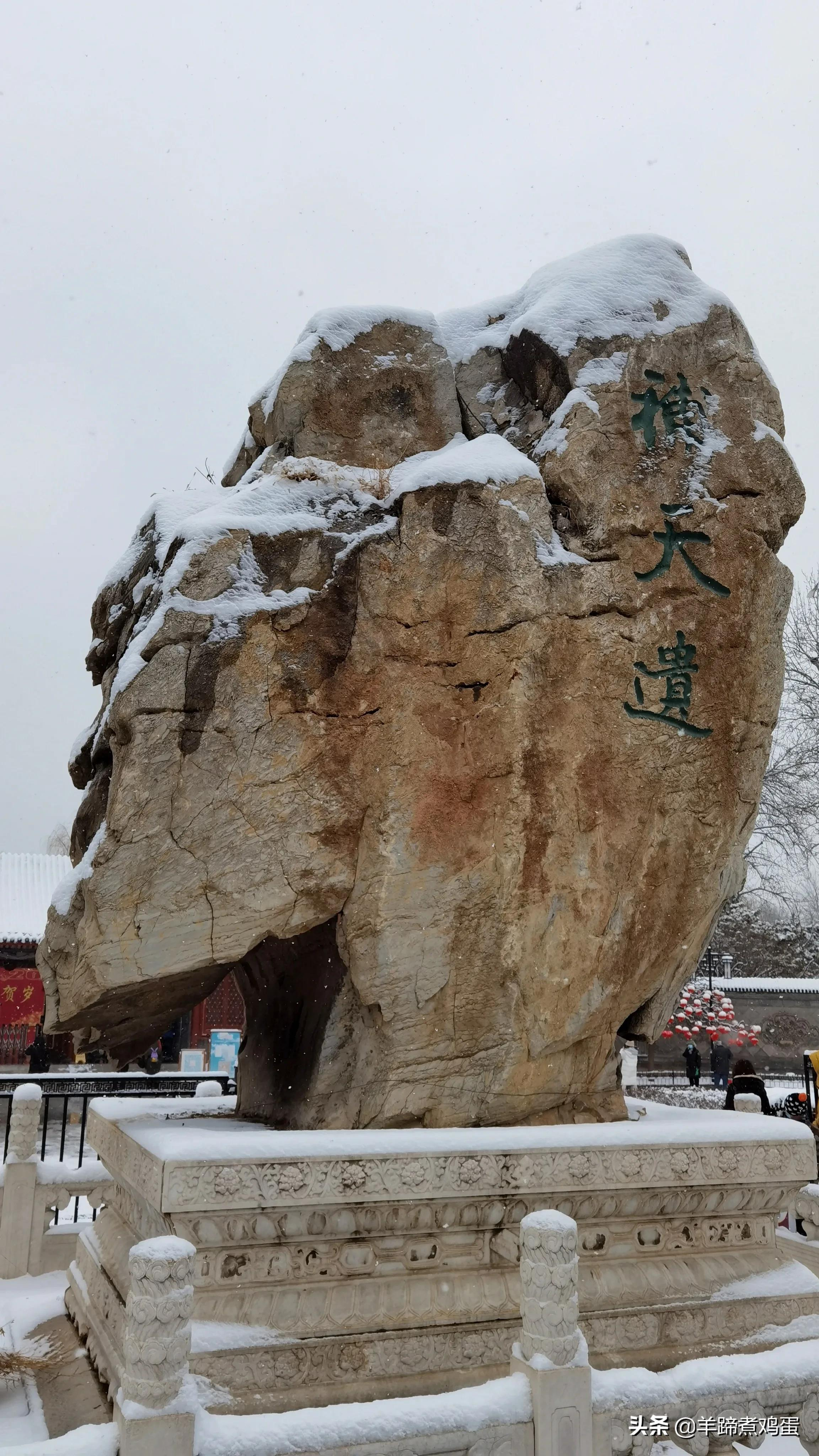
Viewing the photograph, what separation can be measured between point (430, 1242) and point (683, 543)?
3.23m

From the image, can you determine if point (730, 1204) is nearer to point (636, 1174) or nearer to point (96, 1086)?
point (636, 1174)

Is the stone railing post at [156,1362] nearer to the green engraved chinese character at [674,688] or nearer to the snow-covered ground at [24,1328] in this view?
the snow-covered ground at [24,1328]

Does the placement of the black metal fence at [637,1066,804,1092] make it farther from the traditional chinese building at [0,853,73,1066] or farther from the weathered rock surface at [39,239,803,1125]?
the weathered rock surface at [39,239,803,1125]

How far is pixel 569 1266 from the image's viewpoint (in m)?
2.93

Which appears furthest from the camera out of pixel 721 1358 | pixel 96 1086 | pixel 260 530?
pixel 96 1086

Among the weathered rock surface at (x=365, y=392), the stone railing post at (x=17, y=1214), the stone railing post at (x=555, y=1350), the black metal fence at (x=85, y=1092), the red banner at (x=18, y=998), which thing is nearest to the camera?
the stone railing post at (x=555, y=1350)

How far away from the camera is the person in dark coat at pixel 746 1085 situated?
7465 mm

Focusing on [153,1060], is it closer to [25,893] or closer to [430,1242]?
[25,893]

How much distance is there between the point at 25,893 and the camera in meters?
17.9

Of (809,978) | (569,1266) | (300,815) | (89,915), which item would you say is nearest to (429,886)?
(300,815)

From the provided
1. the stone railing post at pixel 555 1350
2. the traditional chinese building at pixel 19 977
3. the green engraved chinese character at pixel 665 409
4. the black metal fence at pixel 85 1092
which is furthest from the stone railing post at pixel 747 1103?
the traditional chinese building at pixel 19 977

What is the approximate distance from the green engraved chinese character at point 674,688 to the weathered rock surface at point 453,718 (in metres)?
0.02

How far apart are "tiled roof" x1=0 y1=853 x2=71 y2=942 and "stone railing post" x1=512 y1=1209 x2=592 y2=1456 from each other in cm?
1467

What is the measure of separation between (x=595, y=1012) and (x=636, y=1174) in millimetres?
670
